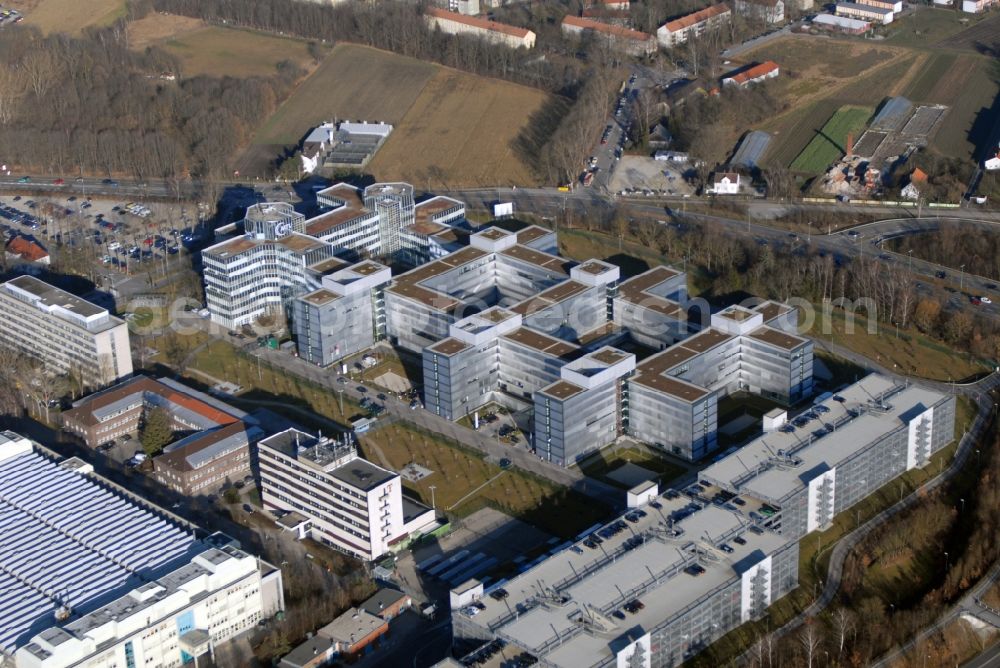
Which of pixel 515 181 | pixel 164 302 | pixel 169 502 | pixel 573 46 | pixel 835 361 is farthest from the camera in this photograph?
pixel 573 46

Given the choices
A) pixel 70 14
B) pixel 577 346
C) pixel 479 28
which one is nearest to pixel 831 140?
pixel 479 28

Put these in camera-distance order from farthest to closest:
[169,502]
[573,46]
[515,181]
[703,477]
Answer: [573,46] → [515,181] → [169,502] → [703,477]

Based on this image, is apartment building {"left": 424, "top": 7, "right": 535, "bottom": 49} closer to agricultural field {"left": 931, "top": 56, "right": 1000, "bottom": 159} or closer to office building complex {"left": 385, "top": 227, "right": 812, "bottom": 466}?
agricultural field {"left": 931, "top": 56, "right": 1000, "bottom": 159}

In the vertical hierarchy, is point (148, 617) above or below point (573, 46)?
below

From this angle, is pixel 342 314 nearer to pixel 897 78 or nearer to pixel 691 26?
pixel 691 26

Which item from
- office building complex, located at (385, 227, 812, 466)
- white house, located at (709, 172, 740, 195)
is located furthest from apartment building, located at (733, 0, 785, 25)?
office building complex, located at (385, 227, 812, 466)

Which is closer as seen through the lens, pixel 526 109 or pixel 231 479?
pixel 231 479

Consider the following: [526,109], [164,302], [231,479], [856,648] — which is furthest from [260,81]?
[856,648]

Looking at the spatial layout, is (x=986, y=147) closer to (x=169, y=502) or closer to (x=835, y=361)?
(x=835, y=361)
